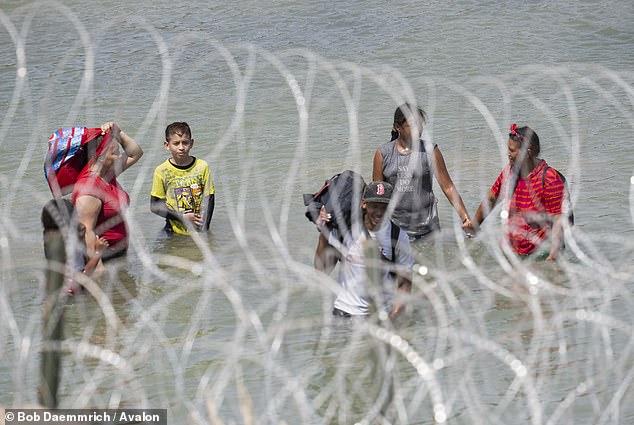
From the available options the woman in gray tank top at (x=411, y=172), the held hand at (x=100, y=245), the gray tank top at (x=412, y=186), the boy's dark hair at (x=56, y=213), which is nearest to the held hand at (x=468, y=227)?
the woman in gray tank top at (x=411, y=172)

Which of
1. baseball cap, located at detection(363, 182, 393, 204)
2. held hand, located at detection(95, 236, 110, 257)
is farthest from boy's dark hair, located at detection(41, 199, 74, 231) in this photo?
baseball cap, located at detection(363, 182, 393, 204)

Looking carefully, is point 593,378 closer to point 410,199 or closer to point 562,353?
point 562,353

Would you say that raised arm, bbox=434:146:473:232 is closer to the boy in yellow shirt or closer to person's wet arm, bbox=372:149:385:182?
person's wet arm, bbox=372:149:385:182

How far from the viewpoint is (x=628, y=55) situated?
1677cm

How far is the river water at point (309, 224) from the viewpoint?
5684mm

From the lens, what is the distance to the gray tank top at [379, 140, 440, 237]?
8375 mm

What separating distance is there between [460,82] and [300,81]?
244 centimetres

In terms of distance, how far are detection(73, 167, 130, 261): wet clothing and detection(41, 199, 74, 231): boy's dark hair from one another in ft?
3.32

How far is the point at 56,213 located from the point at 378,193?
6.29 feet

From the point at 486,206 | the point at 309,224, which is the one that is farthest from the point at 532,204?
the point at 309,224

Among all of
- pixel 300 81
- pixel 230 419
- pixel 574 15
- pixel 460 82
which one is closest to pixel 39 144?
pixel 300 81

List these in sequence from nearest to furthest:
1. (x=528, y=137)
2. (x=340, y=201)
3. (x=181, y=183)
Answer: (x=340, y=201) → (x=528, y=137) → (x=181, y=183)

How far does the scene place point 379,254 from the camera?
6215mm

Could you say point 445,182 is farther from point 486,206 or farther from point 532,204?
point 532,204
